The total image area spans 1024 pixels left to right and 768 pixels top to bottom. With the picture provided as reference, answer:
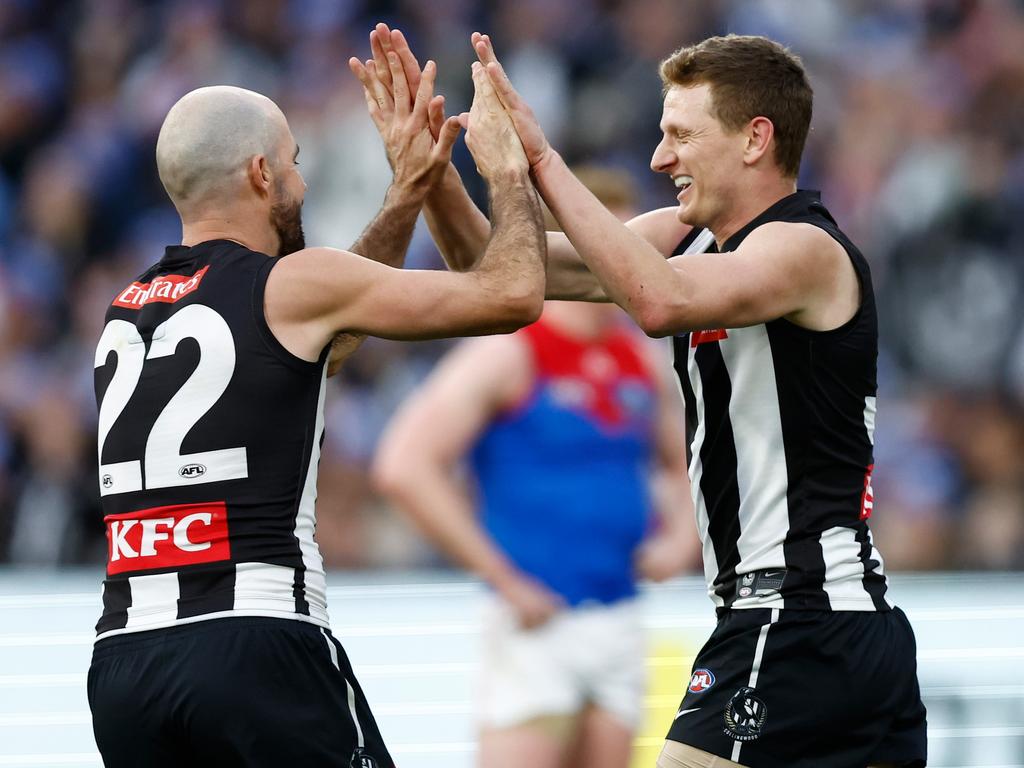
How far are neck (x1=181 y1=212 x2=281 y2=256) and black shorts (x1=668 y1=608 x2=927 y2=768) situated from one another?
146 cm

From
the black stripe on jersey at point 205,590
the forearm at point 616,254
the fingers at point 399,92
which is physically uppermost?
the fingers at point 399,92

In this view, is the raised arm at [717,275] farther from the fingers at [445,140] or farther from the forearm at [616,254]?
the fingers at [445,140]

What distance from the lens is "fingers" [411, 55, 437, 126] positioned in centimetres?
415

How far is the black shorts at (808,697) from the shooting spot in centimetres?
360

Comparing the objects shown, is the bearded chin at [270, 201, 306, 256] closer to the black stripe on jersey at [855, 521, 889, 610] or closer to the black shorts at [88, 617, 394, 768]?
the black shorts at [88, 617, 394, 768]

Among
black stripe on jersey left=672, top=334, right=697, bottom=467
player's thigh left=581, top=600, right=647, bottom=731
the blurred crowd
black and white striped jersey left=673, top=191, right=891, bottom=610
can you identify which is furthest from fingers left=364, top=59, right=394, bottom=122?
the blurred crowd

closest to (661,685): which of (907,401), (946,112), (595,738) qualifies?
(595,738)

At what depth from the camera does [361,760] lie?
3.50 m

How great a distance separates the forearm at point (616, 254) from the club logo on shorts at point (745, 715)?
88 cm

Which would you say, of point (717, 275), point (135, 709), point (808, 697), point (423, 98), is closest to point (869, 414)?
point (717, 275)

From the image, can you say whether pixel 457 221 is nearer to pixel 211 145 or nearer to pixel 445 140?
pixel 445 140

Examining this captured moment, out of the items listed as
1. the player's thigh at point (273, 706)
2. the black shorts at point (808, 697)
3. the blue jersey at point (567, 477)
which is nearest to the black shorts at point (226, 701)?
the player's thigh at point (273, 706)

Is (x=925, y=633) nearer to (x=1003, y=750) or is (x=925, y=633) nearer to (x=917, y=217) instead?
(x=1003, y=750)

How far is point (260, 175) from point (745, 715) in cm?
169
